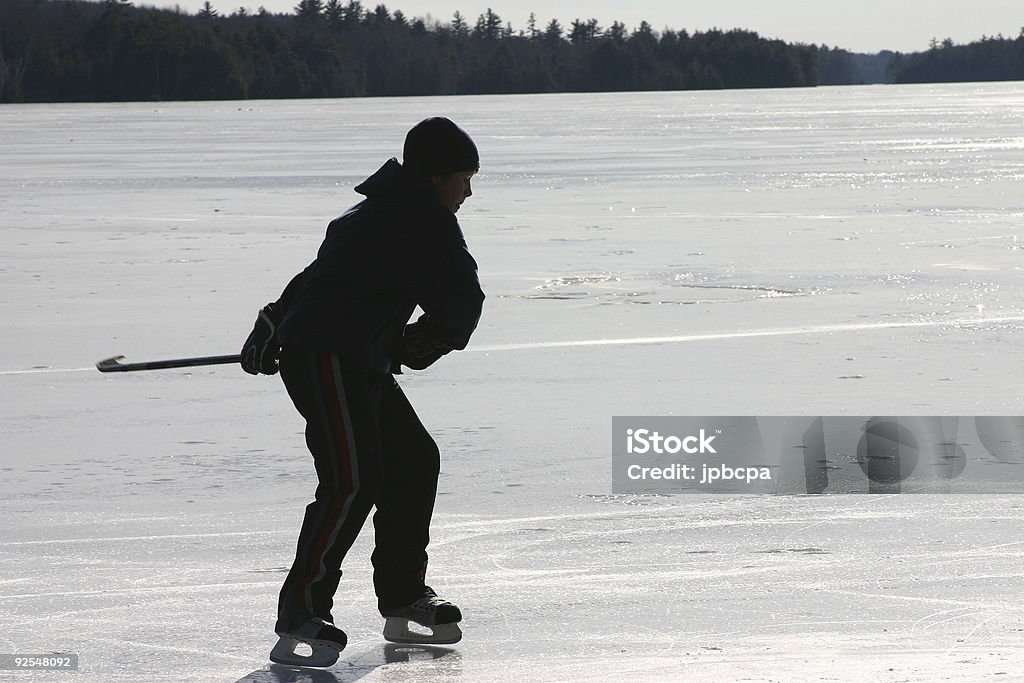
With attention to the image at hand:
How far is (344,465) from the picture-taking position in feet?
12.4

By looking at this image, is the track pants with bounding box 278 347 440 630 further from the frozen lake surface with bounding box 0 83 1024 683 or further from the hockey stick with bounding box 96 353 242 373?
the hockey stick with bounding box 96 353 242 373

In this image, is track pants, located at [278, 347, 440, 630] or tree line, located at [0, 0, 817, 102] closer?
track pants, located at [278, 347, 440, 630]

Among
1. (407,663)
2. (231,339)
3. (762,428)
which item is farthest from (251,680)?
(231,339)

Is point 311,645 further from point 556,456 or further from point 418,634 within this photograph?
point 556,456

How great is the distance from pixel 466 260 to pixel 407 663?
945mm

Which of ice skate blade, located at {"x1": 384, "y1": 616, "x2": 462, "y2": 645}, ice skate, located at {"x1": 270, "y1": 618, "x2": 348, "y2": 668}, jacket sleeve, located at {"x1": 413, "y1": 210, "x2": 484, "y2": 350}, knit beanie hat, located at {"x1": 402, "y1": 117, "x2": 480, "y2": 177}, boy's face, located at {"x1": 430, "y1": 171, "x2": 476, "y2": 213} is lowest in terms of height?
ice skate blade, located at {"x1": 384, "y1": 616, "x2": 462, "y2": 645}

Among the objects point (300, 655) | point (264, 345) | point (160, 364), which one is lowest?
point (300, 655)

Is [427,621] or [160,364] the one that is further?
[160,364]

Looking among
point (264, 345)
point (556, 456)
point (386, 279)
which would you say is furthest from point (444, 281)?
point (556, 456)

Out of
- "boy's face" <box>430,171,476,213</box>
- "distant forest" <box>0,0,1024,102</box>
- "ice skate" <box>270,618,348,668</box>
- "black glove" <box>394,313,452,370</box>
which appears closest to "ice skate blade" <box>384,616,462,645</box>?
Answer: "ice skate" <box>270,618,348,668</box>

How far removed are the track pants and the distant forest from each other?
146839mm

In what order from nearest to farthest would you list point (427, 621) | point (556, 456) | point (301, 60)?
point (427, 621), point (556, 456), point (301, 60)

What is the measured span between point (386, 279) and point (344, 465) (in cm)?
45

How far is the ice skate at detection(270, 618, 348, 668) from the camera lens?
3.73 meters
